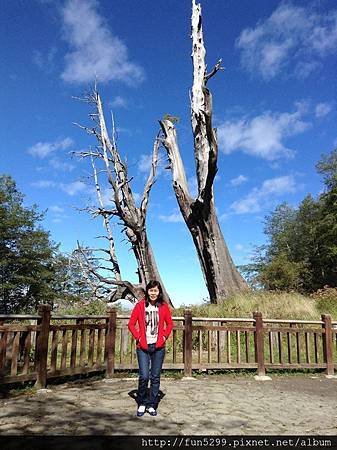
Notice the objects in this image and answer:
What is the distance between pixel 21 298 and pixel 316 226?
2819cm

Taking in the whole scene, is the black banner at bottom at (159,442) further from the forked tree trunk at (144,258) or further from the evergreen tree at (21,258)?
the evergreen tree at (21,258)

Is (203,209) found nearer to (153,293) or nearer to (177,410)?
(153,293)

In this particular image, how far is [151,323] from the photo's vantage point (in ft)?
17.7

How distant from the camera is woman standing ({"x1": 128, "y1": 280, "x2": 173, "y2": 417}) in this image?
5.18m

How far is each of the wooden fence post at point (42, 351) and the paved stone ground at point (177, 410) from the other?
0.78 feet

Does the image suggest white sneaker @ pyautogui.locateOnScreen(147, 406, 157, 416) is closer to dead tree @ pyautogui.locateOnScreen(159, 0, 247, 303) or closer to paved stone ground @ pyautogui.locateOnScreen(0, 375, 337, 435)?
paved stone ground @ pyautogui.locateOnScreen(0, 375, 337, 435)

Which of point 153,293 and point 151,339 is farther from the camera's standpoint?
point 153,293

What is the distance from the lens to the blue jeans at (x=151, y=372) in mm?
5137

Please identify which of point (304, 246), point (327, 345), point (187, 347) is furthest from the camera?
point (304, 246)

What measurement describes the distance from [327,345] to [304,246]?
34.1 metres

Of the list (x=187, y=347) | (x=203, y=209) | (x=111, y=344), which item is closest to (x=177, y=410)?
(x=111, y=344)

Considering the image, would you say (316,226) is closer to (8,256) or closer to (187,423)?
(8,256)

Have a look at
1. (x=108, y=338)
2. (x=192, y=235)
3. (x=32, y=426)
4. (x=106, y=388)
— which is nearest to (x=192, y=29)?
(x=192, y=235)

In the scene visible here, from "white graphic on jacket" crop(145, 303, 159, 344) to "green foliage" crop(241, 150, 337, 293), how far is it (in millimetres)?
20589
